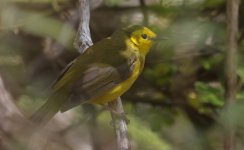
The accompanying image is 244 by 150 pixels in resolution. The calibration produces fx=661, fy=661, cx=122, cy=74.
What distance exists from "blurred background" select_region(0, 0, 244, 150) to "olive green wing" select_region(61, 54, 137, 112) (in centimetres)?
39

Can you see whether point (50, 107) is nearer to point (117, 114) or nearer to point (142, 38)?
point (117, 114)

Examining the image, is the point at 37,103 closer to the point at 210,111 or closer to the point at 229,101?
the point at 229,101

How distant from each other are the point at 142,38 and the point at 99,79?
0.55 metres

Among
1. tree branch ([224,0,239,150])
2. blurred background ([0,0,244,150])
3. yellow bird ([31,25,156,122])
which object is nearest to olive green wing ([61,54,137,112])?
yellow bird ([31,25,156,122])

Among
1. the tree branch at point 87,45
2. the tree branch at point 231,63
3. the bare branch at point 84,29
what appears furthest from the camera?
the bare branch at point 84,29

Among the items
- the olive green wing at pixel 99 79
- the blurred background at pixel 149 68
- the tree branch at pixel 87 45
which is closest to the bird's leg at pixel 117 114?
the tree branch at pixel 87 45

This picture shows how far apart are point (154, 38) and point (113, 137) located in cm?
146

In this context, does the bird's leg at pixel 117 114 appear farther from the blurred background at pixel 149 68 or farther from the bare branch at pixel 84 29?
the bare branch at pixel 84 29

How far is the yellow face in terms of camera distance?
4.91m

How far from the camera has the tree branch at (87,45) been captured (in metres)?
3.89

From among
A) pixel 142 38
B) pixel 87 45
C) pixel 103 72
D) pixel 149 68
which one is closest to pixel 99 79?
pixel 103 72

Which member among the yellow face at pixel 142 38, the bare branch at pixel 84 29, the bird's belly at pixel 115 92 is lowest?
the bird's belly at pixel 115 92

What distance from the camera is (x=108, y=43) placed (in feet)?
16.3

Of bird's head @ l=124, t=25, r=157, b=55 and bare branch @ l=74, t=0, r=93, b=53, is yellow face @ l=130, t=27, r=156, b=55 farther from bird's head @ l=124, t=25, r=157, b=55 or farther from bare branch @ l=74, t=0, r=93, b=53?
bare branch @ l=74, t=0, r=93, b=53
